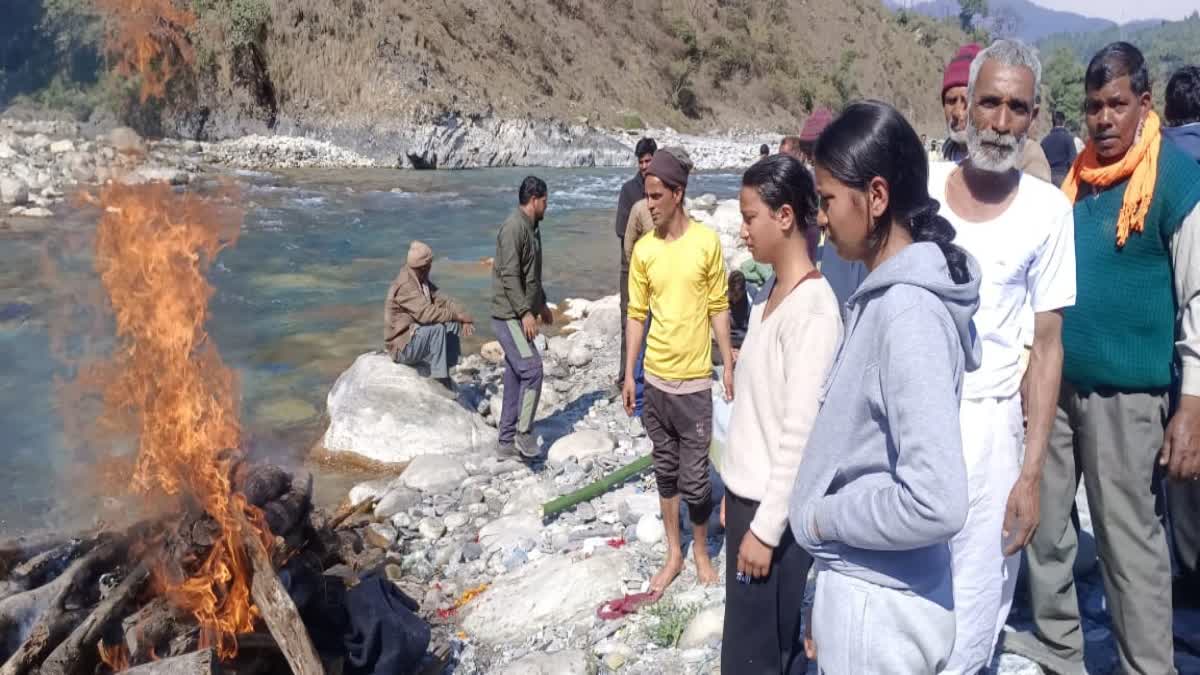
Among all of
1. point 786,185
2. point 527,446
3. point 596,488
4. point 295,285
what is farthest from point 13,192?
point 786,185

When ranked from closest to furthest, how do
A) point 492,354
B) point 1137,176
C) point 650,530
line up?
point 1137,176, point 650,530, point 492,354

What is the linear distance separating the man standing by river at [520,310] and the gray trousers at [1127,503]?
13.7ft

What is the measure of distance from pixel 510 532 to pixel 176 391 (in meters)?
2.14

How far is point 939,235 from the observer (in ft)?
5.96

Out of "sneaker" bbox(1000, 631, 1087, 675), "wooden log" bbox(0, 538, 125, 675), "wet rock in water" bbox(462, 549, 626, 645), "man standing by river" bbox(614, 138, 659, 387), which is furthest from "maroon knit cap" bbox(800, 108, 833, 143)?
"wooden log" bbox(0, 538, 125, 675)

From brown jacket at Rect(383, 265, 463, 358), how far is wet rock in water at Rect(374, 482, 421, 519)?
5.97 feet

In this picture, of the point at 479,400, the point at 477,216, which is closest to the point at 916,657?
the point at 479,400

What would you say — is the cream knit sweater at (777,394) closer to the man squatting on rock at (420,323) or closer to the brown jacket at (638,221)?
the brown jacket at (638,221)

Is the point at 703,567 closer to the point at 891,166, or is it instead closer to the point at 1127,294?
the point at 1127,294

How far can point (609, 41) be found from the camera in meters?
46.8

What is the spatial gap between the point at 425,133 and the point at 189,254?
2809 centimetres

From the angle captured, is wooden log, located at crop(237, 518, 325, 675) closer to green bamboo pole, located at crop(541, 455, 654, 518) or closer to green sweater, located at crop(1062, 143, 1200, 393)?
green bamboo pole, located at crop(541, 455, 654, 518)

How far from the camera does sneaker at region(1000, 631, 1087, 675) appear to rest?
10.1 ft

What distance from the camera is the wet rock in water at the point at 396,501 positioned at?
599 cm
